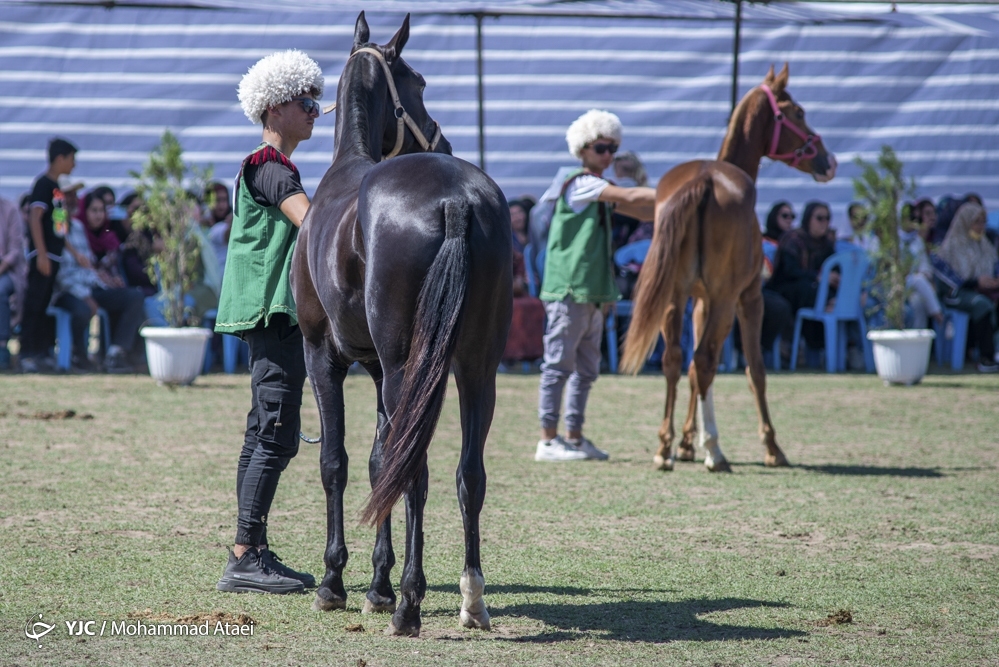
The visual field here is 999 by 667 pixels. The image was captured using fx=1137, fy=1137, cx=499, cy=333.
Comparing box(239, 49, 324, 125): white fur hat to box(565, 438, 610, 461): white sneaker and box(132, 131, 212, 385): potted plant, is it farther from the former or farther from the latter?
box(132, 131, 212, 385): potted plant

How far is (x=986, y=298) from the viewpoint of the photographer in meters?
12.5

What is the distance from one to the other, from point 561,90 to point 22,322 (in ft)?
21.3

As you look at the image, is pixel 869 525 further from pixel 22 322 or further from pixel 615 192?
pixel 22 322

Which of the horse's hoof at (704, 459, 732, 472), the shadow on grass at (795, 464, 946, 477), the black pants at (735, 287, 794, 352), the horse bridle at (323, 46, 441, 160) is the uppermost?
the horse bridle at (323, 46, 441, 160)

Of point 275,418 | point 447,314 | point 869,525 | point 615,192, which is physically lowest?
point 869,525

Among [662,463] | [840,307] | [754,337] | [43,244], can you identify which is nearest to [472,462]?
[662,463]

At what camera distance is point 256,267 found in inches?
168

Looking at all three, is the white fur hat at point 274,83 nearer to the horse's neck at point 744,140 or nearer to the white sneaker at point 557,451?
the white sneaker at point 557,451

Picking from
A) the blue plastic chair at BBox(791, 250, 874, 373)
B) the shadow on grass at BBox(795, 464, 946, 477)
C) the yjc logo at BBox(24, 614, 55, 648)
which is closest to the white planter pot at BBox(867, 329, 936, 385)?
the blue plastic chair at BBox(791, 250, 874, 373)

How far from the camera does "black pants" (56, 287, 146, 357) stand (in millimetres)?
11312

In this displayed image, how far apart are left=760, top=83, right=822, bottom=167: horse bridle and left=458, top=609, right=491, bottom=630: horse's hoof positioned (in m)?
5.03

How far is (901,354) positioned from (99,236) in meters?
8.19

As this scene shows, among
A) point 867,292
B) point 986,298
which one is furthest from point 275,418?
point 986,298

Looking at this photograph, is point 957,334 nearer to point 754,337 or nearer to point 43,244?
point 754,337
